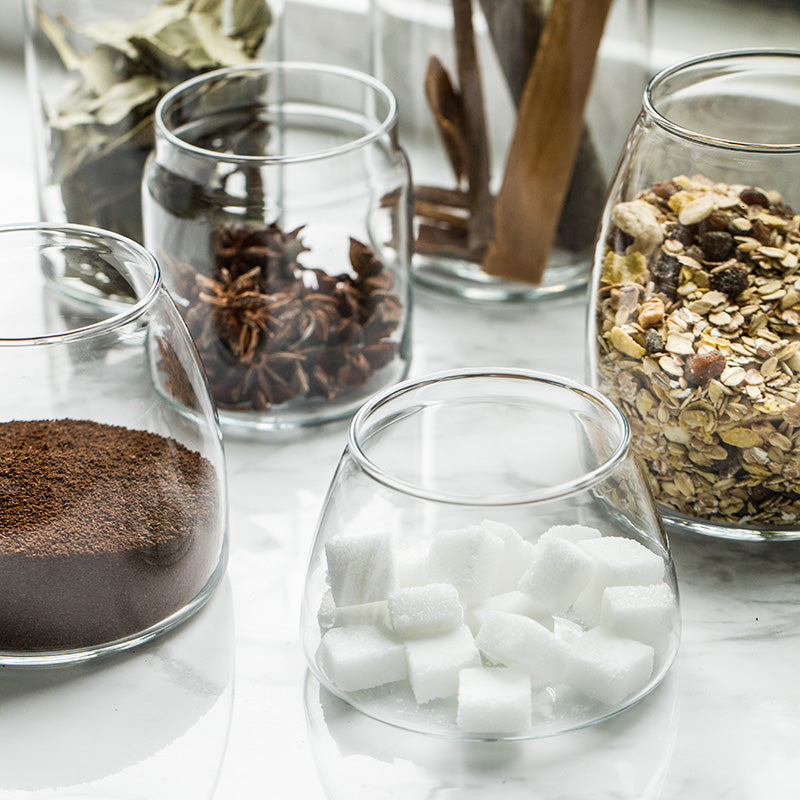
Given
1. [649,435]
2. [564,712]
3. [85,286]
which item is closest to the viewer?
[564,712]

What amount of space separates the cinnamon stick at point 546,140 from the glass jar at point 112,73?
0.76 ft

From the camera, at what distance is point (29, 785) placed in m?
0.64

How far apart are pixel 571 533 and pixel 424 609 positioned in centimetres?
9

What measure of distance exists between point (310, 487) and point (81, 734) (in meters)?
0.26

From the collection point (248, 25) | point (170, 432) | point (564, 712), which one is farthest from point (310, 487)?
point (248, 25)

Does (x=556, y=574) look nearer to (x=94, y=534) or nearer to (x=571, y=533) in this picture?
(x=571, y=533)

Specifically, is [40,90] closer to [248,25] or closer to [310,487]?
[248,25]

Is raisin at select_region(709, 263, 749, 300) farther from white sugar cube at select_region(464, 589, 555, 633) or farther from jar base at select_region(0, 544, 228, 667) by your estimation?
jar base at select_region(0, 544, 228, 667)

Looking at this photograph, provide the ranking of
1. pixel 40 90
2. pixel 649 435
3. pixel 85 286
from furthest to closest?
pixel 40 90 < pixel 85 286 < pixel 649 435

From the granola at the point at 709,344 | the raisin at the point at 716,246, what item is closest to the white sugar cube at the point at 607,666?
the granola at the point at 709,344

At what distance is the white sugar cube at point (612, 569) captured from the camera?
26.1 inches

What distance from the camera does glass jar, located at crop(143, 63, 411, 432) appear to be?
90cm

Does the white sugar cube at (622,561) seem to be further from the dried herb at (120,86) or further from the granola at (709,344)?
the dried herb at (120,86)

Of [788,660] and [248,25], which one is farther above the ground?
[248,25]
